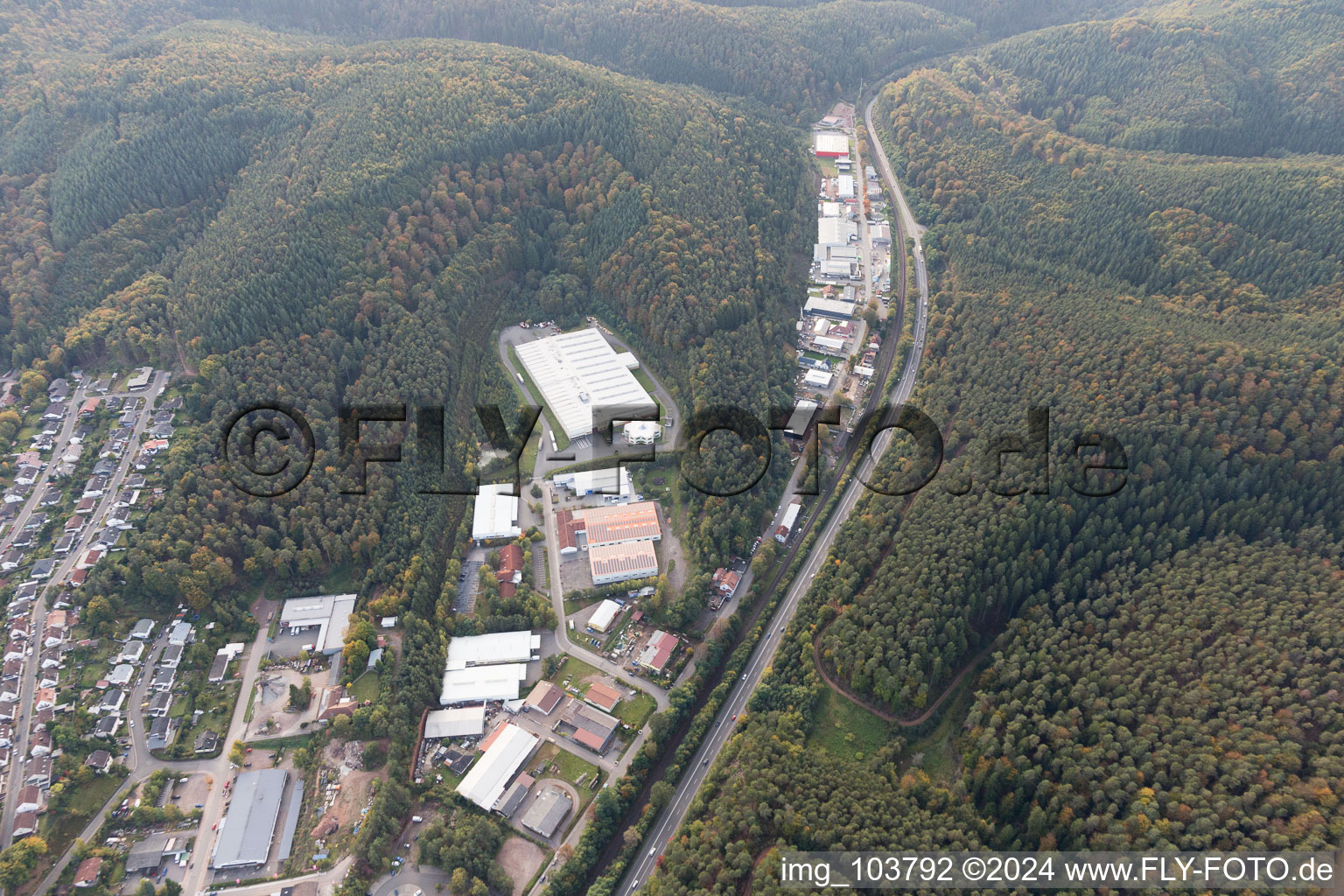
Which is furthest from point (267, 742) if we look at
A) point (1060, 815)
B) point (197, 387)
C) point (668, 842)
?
point (1060, 815)

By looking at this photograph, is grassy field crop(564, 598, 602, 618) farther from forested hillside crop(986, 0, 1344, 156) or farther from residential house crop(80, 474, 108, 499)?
forested hillside crop(986, 0, 1344, 156)

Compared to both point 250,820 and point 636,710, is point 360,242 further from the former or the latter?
point 636,710

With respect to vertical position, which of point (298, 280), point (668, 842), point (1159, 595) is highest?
point (298, 280)

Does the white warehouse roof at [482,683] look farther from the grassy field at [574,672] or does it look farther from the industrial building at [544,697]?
the grassy field at [574,672]

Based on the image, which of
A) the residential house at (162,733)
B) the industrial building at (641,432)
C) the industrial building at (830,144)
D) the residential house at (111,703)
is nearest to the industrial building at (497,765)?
the residential house at (162,733)

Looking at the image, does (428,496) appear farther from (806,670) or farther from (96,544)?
(806,670)

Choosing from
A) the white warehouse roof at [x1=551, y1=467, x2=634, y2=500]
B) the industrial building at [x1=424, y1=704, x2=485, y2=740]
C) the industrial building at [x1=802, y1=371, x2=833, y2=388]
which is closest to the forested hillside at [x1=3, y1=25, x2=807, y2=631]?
the industrial building at [x1=802, y1=371, x2=833, y2=388]
